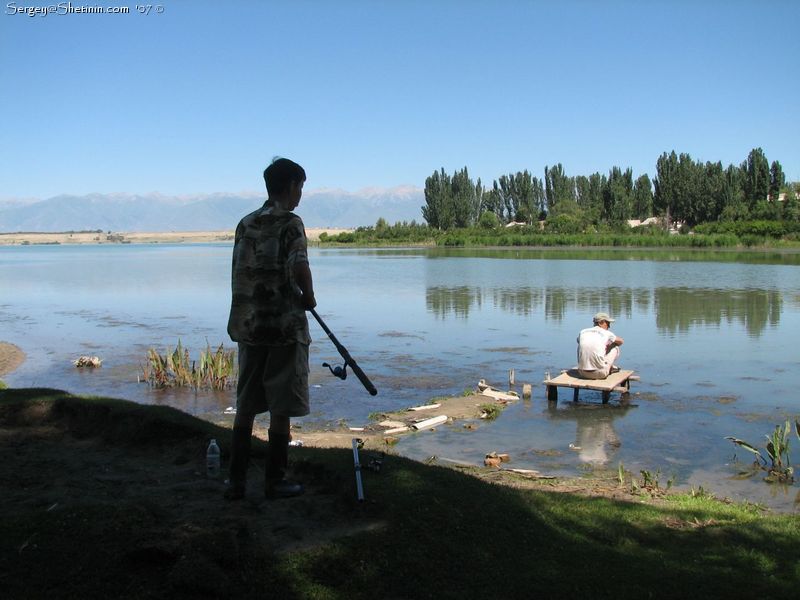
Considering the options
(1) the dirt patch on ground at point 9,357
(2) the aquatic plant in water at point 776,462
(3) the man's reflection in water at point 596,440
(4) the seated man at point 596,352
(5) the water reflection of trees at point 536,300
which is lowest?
(3) the man's reflection in water at point 596,440

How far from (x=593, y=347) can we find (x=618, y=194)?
87.6m

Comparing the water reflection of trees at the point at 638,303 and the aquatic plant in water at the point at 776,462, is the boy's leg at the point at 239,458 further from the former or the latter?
the water reflection of trees at the point at 638,303

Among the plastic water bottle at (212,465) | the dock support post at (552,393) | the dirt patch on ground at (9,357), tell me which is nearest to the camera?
the plastic water bottle at (212,465)

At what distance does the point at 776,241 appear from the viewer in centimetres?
7300

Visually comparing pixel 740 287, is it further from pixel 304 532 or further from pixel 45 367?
pixel 304 532

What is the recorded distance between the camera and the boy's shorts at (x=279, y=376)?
16.9 ft

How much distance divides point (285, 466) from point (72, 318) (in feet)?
82.7

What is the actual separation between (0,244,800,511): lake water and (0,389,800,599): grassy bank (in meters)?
3.79

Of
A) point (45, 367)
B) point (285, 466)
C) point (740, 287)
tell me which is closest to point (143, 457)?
point (285, 466)

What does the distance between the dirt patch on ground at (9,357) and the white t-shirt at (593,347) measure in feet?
41.4

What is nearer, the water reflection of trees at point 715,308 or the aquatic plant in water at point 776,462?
the aquatic plant in water at point 776,462

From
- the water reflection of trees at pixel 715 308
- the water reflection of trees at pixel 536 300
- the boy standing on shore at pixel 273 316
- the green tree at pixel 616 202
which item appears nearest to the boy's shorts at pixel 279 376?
the boy standing on shore at pixel 273 316

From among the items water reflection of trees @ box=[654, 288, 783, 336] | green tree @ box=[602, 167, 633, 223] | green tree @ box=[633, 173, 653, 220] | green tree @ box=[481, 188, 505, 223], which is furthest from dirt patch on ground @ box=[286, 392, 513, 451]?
green tree @ box=[481, 188, 505, 223]

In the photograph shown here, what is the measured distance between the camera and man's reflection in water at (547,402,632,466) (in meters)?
10.6
